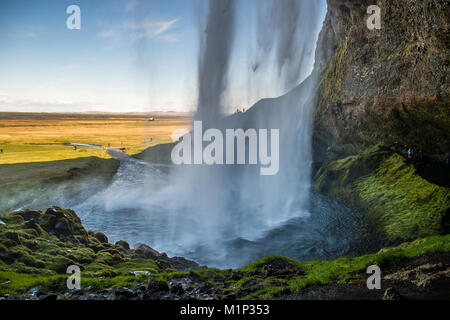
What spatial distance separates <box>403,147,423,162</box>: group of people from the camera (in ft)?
89.8

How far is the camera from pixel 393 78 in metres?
27.7

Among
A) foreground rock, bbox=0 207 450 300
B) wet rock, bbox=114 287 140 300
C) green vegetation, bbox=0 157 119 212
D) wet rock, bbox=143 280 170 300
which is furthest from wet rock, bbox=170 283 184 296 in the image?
green vegetation, bbox=0 157 119 212

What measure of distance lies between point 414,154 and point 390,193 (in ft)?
21.5

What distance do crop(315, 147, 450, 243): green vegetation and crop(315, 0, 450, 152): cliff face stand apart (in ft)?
12.3

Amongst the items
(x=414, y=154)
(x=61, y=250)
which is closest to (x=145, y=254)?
(x=61, y=250)

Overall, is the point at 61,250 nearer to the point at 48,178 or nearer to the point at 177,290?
the point at 177,290

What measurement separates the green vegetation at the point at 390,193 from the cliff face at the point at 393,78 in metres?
3.74

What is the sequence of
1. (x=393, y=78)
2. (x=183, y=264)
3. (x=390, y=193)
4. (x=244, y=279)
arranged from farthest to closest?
(x=393, y=78) → (x=390, y=193) → (x=183, y=264) → (x=244, y=279)

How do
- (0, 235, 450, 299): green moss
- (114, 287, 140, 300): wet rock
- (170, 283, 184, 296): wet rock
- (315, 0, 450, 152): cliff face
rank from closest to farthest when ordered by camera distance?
(114, 287, 140, 300): wet rock
(0, 235, 450, 299): green moss
(170, 283, 184, 296): wet rock
(315, 0, 450, 152): cliff face

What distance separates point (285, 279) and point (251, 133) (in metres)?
56.5

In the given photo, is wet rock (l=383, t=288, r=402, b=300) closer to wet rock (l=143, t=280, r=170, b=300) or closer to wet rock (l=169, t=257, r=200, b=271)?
wet rock (l=143, t=280, r=170, b=300)

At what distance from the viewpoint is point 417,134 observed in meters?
28.9
